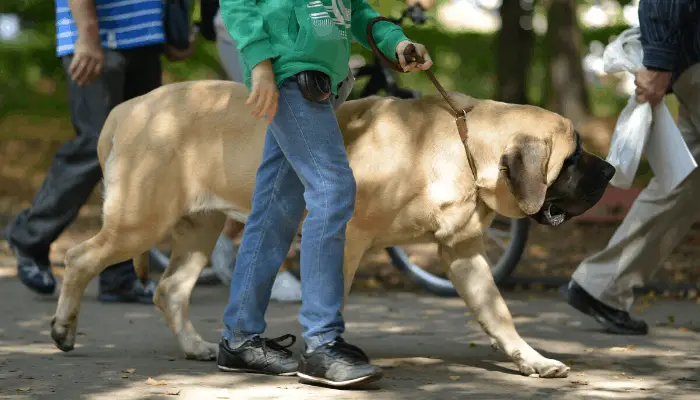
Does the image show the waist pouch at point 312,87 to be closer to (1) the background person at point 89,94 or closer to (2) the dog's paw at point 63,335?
(2) the dog's paw at point 63,335

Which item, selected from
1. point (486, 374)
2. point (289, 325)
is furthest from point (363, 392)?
point (289, 325)

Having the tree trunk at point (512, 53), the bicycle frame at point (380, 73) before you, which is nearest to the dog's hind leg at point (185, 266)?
the bicycle frame at point (380, 73)

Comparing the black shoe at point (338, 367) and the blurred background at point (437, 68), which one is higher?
the blurred background at point (437, 68)

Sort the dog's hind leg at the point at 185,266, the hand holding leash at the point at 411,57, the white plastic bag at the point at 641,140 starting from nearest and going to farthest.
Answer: the hand holding leash at the point at 411,57 < the dog's hind leg at the point at 185,266 < the white plastic bag at the point at 641,140

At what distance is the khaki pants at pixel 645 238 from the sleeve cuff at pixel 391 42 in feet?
5.95

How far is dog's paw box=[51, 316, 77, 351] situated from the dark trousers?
1758mm

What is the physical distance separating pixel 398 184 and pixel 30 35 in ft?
36.6

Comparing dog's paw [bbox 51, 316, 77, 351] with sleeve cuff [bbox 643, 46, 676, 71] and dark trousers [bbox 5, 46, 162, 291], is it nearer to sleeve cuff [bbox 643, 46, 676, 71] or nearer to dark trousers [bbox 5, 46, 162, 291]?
dark trousers [bbox 5, 46, 162, 291]

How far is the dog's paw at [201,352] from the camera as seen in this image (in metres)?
5.21

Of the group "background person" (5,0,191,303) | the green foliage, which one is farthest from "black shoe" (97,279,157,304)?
the green foliage

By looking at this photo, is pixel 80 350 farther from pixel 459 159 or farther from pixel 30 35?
pixel 30 35

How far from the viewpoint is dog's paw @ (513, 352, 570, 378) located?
4.74 m

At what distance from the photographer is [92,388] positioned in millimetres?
4480

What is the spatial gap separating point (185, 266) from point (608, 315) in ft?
7.11
